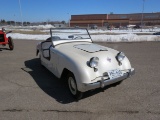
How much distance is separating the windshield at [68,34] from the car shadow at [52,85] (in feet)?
3.99

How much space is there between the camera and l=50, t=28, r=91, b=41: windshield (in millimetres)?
5463

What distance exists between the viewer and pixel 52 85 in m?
4.92

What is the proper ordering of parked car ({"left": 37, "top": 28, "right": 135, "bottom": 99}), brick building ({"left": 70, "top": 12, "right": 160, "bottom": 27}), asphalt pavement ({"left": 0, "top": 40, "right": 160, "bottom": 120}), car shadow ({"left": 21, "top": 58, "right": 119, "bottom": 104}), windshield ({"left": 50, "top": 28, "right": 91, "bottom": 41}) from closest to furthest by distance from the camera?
asphalt pavement ({"left": 0, "top": 40, "right": 160, "bottom": 120}) → parked car ({"left": 37, "top": 28, "right": 135, "bottom": 99}) → car shadow ({"left": 21, "top": 58, "right": 119, "bottom": 104}) → windshield ({"left": 50, "top": 28, "right": 91, "bottom": 41}) → brick building ({"left": 70, "top": 12, "right": 160, "bottom": 27})

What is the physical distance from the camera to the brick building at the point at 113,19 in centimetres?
7803

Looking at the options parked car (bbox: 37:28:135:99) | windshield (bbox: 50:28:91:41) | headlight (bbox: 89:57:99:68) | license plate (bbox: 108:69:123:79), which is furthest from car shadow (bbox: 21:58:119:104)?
windshield (bbox: 50:28:91:41)

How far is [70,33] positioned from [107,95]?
248cm

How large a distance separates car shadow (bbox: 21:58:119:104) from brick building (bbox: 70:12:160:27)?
71.4 metres

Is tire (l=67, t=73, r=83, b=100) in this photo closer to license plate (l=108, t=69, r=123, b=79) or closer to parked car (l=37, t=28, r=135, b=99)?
parked car (l=37, t=28, r=135, b=99)

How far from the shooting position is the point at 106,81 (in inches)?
149

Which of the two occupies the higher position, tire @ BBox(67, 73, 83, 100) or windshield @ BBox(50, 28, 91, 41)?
windshield @ BBox(50, 28, 91, 41)

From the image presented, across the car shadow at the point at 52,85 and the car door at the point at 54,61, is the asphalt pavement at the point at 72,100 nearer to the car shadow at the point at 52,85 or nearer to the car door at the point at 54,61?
the car shadow at the point at 52,85

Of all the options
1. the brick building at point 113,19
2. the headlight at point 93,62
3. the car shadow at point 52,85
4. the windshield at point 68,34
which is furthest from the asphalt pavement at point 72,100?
the brick building at point 113,19

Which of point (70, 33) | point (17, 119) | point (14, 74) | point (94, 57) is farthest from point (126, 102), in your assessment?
point (14, 74)

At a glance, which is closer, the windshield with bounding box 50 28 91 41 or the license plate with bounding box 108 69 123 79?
the license plate with bounding box 108 69 123 79
